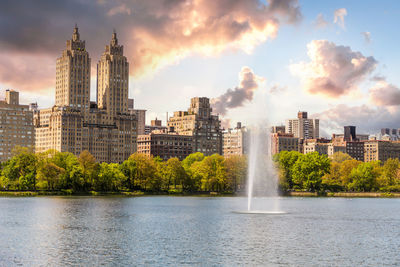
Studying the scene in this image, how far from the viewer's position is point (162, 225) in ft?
296

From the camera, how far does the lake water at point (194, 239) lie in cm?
5950

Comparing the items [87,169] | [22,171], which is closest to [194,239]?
[22,171]

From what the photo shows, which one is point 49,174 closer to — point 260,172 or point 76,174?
point 76,174

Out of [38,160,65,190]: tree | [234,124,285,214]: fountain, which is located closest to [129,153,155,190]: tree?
[38,160,65,190]: tree

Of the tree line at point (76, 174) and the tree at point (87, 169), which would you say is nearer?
the tree line at point (76, 174)

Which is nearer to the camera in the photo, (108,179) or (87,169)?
(87,169)

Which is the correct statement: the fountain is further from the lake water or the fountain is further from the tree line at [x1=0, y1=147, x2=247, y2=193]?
the tree line at [x1=0, y1=147, x2=247, y2=193]

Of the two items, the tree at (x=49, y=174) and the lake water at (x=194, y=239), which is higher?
the tree at (x=49, y=174)

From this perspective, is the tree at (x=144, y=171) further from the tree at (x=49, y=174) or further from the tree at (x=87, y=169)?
the tree at (x=49, y=174)

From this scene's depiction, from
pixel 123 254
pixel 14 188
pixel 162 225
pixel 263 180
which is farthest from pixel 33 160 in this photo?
pixel 123 254

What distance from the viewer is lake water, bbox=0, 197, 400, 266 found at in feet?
195

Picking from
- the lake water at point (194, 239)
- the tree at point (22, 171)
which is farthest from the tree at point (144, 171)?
the lake water at point (194, 239)

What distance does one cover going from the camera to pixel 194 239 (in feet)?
243

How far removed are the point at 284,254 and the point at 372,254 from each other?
359 inches
